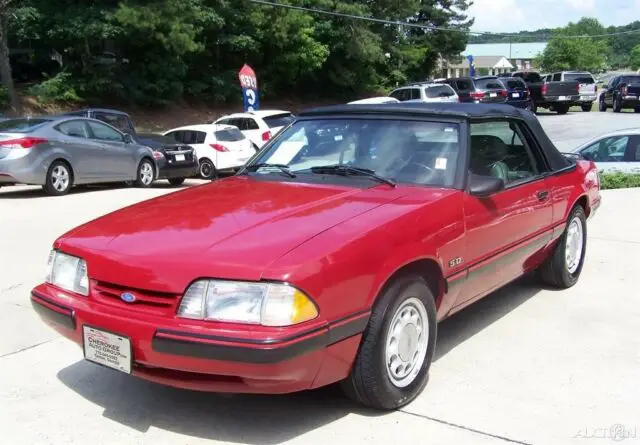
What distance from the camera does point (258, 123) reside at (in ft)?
63.0

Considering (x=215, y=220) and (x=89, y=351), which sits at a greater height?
(x=215, y=220)

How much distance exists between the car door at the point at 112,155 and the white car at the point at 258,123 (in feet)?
17.3

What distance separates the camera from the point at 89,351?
3.36 meters

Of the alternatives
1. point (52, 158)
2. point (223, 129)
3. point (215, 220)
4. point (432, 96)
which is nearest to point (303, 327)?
point (215, 220)

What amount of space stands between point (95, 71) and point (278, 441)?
28.9m

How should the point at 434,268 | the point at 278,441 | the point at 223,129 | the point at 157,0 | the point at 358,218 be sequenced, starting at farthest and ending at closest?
the point at 157,0 → the point at 223,129 → the point at 434,268 → the point at 358,218 → the point at 278,441

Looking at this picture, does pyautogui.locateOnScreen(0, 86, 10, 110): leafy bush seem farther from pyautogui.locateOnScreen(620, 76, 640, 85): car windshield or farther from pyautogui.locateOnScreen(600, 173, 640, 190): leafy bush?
pyautogui.locateOnScreen(620, 76, 640, 85): car windshield

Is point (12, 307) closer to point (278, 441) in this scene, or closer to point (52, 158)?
point (278, 441)

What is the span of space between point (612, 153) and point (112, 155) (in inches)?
361

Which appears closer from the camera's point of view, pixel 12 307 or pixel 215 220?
pixel 215 220

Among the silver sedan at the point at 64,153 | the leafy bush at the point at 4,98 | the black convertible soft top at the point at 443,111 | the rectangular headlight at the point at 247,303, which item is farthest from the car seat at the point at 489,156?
the leafy bush at the point at 4,98

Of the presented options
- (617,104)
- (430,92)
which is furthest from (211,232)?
(617,104)

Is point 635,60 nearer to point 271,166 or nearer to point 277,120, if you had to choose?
point 277,120

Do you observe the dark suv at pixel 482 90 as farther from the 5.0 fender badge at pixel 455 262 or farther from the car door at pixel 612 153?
the 5.0 fender badge at pixel 455 262
